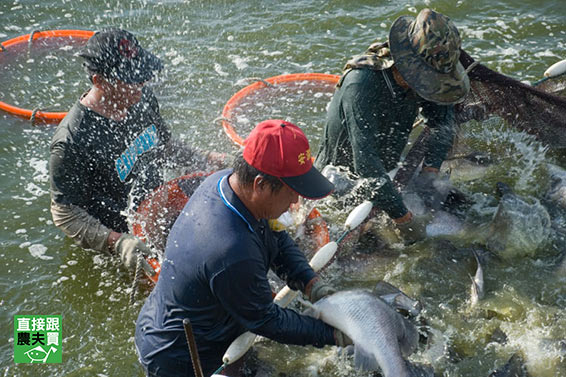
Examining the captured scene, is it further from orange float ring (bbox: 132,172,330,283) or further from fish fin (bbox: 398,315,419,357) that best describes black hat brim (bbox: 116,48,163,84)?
fish fin (bbox: 398,315,419,357)

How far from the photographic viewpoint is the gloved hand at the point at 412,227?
443 centimetres

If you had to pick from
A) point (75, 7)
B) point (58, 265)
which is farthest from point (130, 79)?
point (75, 7)

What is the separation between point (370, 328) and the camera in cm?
284

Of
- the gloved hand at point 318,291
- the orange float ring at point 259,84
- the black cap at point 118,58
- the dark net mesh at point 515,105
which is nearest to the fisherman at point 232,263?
the gloved hand at point 318,291

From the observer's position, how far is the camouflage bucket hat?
3.85 m

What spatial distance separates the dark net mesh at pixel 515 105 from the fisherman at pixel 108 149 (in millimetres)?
2882

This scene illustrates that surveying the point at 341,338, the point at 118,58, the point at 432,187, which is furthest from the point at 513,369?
the point at 118,58

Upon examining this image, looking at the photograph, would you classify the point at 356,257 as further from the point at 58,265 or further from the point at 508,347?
the point at 58,265

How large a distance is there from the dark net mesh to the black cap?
2.80 m

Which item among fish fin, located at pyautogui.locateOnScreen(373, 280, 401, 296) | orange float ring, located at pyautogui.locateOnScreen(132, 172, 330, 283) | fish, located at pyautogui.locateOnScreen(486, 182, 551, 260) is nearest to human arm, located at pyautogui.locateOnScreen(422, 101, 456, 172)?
fish, located at pyautogui.locateOnScreen(486, 182, 551, 260)

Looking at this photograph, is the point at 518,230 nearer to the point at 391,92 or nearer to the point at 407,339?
the point at 391,92

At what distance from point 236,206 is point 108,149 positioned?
211 centimetres

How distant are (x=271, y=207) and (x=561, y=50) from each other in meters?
6.75

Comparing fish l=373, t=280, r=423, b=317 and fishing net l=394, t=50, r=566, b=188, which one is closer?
fish l=373, t=280, r=423, b=317
